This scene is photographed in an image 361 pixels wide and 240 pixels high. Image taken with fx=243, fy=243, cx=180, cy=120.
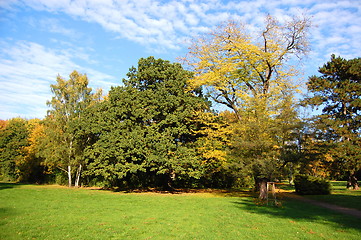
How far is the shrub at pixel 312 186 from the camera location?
24188 millimetres

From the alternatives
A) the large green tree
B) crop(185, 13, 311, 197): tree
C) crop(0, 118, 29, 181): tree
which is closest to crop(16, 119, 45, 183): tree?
crop(0, 118, 29, 181): tree

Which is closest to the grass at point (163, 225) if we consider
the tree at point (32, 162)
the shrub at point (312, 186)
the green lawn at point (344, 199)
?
the green lawn at point (344, 199)

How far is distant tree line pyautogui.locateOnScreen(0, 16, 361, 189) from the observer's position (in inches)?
667

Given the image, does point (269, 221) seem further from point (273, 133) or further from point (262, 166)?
point (273, 133)

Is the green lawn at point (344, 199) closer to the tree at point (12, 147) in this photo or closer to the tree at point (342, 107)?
the tree at point (342, 107)

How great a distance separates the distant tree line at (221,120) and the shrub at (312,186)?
2.18 m

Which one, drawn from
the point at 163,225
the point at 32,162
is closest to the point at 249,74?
the point at 163,225

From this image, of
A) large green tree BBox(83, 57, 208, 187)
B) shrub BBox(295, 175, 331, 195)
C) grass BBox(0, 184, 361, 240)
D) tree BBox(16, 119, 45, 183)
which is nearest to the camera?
grass BBox(0, 184, 361, 240)

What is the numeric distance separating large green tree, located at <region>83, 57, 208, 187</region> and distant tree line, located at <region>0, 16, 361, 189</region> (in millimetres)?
101

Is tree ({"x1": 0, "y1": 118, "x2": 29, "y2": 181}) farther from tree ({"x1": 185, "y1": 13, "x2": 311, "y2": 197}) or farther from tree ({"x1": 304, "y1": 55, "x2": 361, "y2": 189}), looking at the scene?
tree ({"x1": 304, "y1": 55, "x2": 361, "y2": 189})

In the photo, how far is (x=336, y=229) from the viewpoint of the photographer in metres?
9.44

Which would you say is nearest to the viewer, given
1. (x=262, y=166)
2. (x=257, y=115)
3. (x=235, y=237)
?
(x=235, y=237)

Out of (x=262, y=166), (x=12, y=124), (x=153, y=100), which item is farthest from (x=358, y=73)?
(x=12, y=124)

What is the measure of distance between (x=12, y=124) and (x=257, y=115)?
42.0 meters
